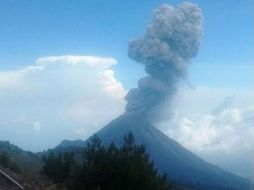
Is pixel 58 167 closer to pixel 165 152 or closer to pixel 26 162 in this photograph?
pixel 26 162

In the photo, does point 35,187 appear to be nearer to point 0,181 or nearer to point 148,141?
point 0,181

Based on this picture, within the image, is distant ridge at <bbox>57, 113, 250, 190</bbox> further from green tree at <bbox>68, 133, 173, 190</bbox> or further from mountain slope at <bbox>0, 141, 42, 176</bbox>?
green tree at <bbox>68, 133, 173, 190</bbox>

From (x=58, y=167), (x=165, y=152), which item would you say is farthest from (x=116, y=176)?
(x=165, y=152)

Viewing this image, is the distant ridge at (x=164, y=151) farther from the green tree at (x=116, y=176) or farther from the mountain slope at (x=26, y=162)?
the green tree at (x=116, y=176)

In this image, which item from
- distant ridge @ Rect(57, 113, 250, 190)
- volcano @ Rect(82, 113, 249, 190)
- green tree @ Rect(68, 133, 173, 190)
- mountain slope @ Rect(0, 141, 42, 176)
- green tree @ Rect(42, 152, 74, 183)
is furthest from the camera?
distant ridge @ Rect(57, 113, 250, 190)

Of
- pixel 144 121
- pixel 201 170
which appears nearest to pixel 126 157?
pixel 144 121

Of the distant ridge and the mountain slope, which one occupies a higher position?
the distant ridge

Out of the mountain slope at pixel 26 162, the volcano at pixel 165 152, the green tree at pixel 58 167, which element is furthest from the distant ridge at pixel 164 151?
the green tree at pixel 58 167

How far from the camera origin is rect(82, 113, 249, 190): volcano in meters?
142

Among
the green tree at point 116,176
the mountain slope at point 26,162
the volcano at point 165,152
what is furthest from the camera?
the volcano at point 165,152

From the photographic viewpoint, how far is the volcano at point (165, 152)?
14150 cm

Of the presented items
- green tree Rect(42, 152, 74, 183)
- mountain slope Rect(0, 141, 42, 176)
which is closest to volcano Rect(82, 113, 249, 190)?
mountain slope Rect(0, 141, 42, 176)

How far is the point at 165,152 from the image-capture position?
16025cm

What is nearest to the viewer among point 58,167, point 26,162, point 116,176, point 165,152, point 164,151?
Answer: point 116,176
